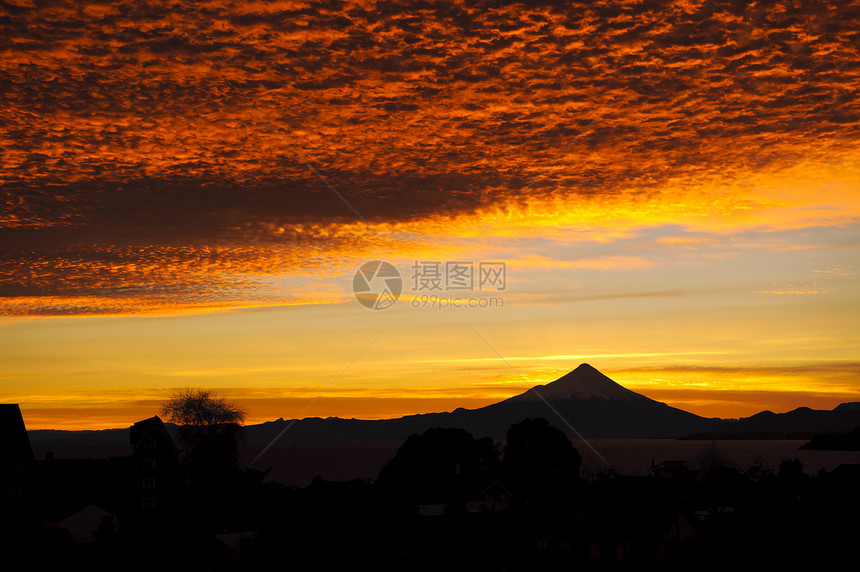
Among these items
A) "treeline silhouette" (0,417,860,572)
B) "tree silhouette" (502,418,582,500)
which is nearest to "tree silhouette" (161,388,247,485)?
"treeline silhouette" (0,417,860,572)

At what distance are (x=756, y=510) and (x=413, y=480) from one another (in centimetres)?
8502

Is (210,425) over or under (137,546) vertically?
over

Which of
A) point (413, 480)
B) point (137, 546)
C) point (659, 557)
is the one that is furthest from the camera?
point (413, 480)

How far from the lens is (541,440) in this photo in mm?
123375

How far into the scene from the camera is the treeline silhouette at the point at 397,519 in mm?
29223

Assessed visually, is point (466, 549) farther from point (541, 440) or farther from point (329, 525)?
point (541, 440)

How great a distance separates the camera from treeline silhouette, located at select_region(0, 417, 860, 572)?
29223 millimetres

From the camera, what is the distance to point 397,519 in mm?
33781

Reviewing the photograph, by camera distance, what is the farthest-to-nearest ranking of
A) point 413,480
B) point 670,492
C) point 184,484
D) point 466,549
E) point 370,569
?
point 413,480 → point 670,492 → point 184,484 → point 466,549 → point 370,569

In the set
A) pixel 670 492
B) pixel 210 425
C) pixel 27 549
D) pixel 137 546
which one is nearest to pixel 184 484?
pixel 210 425

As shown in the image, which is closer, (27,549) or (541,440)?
(27,549)

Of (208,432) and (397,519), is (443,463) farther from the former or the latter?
(397,519)

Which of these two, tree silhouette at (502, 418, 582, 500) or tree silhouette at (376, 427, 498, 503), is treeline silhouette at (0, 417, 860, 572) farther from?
tree silhouette at (502, 418, 582, 500)

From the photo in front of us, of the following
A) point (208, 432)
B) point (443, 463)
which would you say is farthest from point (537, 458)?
point (208, 432)
